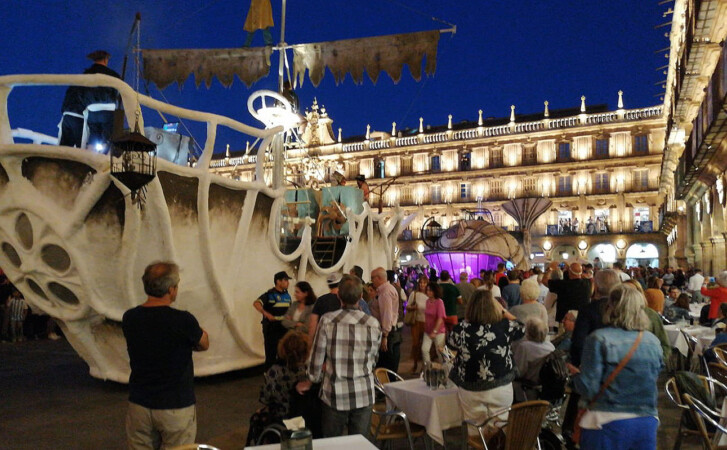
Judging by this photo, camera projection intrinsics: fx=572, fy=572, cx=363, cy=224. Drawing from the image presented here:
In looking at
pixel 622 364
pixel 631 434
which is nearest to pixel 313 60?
pixel 622 364

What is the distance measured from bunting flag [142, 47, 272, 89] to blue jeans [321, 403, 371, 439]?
10261 mm

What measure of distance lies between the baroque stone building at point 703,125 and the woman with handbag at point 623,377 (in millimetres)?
8920

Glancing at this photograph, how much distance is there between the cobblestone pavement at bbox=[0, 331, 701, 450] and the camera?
5.11m

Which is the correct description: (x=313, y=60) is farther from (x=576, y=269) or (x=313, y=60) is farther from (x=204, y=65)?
(x=576, y=269)

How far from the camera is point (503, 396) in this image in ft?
12.5

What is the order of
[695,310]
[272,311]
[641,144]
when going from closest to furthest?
[272,311] < [695,310] < [641,144]

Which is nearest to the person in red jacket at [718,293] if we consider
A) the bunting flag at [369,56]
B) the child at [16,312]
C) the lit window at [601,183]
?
the bunting flag at [369,56]

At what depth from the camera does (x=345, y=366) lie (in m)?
3.53

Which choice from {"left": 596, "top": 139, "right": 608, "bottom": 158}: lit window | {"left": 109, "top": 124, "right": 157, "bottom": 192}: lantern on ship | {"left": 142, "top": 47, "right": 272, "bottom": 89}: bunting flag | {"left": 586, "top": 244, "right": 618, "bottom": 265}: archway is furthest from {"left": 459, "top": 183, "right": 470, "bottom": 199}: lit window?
{"left": 109, "top": 124, "right": 157, "bottom": 192}: lantern on ship

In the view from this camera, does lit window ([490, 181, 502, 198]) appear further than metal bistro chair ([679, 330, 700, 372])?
Yes

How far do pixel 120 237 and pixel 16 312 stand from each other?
300 inches

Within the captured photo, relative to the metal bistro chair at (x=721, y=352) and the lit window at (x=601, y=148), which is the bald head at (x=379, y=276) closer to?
the metal bistro chair at (x=721, y=352)

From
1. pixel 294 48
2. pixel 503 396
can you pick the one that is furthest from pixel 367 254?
pixel 503 396

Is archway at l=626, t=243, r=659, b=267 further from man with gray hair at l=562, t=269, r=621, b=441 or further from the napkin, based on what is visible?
the napkin
